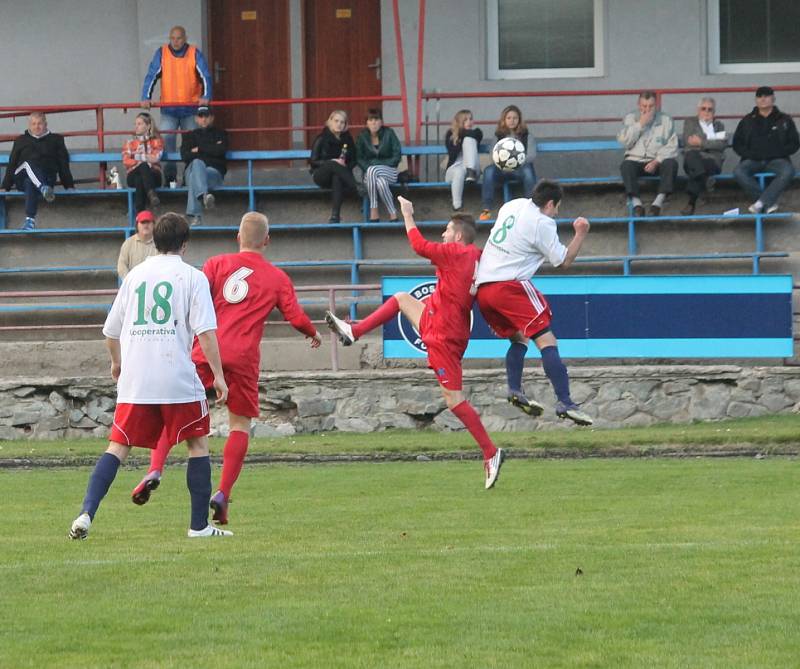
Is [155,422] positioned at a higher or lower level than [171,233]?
lower

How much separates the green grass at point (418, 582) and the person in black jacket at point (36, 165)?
36.4 ft

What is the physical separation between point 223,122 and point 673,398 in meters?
9.38

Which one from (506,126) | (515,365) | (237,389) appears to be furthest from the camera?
(506,126)

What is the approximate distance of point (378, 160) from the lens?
853 inches

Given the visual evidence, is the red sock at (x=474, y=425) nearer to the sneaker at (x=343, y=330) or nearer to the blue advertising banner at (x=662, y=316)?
the sneaker at (x=343, y=330)

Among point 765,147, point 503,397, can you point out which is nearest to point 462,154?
point 765,147

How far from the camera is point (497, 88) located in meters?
23.9

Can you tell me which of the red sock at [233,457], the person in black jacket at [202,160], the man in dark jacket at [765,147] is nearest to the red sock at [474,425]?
the red sock at [233,457]

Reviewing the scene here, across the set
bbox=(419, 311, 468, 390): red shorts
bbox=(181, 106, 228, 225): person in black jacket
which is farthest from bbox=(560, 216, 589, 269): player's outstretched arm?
bbox=(181, 106, 228, 225): person in black jacket

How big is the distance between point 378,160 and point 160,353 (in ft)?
43.2

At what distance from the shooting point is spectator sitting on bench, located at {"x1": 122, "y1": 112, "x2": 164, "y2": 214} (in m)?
22.0

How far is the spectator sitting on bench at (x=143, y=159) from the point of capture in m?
22.0

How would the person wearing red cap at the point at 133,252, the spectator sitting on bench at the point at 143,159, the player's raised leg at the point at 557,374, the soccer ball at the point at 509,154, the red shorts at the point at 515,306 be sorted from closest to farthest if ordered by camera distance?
the red shorts at the point at 515,306 < the player's raised leg at the point at 557,374 < the soccer ball at the point at 509,154 < the person wearing red cap at the point at 133,252 < the spectator sitting on bench at the point at 143,159

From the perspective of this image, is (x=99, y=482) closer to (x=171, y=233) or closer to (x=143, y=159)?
(x=171, y=233)
